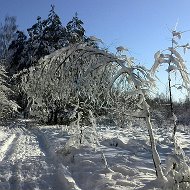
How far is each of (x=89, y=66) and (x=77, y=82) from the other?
0.57 m

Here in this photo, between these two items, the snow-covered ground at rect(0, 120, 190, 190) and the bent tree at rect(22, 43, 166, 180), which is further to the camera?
the snow-covered ground at rect(0, 120, 190, 190)

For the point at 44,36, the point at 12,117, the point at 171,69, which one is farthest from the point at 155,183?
the point at 12,117

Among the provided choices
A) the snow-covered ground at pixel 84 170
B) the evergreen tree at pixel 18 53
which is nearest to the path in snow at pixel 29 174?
the snow-covered ground at pixel 84 170

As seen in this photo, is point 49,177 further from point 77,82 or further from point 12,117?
point 12,117

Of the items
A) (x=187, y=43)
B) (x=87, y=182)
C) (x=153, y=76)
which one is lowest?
(x=87, y=182)

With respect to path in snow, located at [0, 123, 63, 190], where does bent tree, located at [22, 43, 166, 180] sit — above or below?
above

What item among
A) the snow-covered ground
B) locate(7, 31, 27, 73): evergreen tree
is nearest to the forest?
the snow-covered ground

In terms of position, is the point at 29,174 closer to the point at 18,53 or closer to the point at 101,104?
the point at 101,104

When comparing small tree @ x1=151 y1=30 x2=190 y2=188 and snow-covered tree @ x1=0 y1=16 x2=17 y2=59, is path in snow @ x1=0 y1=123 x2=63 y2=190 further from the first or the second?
snow-covered tree @ x1=0 y1=16 x2=17 y2=59

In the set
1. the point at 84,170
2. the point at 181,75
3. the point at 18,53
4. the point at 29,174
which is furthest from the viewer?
the point at 18,53

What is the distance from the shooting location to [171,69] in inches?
316

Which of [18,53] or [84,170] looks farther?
[18,53]

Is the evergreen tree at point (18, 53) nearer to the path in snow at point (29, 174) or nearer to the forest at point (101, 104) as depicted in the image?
the path in snow at point (29, 174)

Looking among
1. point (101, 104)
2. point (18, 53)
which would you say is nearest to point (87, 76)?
point (101, 104)
